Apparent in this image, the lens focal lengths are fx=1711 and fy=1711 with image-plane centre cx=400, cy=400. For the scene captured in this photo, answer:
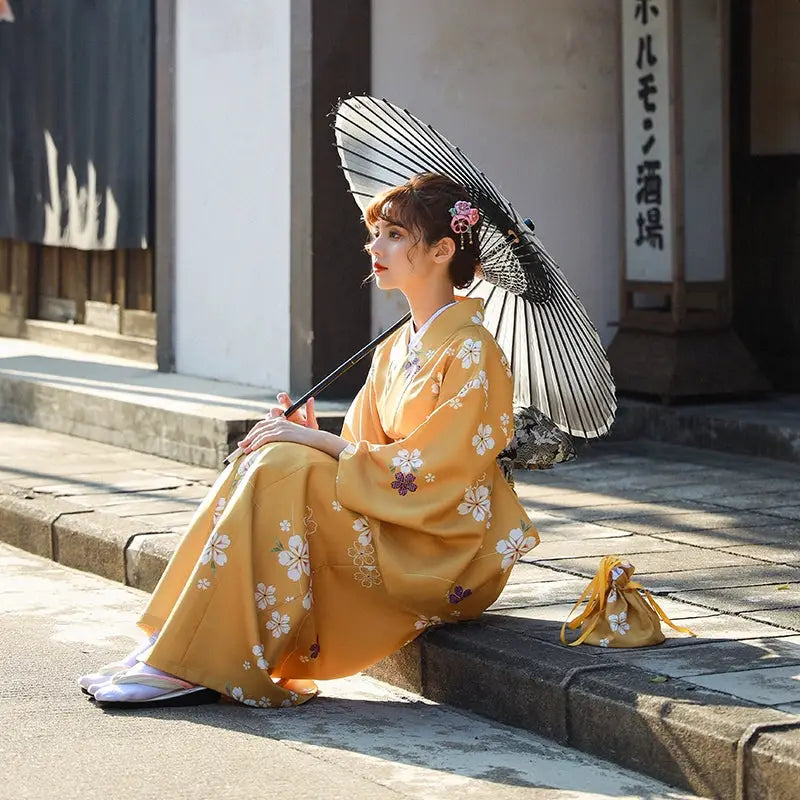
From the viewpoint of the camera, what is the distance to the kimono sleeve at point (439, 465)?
4629mm

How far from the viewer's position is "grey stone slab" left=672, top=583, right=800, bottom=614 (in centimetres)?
511

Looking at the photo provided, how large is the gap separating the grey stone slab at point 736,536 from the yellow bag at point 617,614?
1.56 metres

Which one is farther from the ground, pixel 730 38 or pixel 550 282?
pixel 730 38

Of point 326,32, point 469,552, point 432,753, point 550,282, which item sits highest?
point 326,32

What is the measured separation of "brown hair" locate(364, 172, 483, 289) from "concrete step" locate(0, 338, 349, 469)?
3.41 metres

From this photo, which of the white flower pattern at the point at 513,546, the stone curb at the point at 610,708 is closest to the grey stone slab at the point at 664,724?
the stone curb at the point at 610,708

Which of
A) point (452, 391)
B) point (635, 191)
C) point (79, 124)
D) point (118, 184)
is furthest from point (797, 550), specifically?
point (79, 124)

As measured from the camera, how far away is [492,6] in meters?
9.20

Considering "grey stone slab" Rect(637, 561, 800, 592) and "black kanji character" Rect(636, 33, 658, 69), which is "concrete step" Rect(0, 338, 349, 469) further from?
"grey stone slab" Rect(637, 561, 800, 592)

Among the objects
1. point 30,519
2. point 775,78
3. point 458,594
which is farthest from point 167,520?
point 775,78

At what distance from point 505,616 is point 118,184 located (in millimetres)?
6610

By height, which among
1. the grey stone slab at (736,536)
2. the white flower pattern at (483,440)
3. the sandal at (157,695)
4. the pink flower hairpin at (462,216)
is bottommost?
the sandal at (157,695)

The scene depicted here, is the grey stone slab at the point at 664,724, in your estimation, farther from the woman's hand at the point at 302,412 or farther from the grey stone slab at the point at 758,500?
the grey stone slab at the point at 758,500

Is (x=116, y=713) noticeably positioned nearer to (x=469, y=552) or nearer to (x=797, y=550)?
(x=469, y=552)
